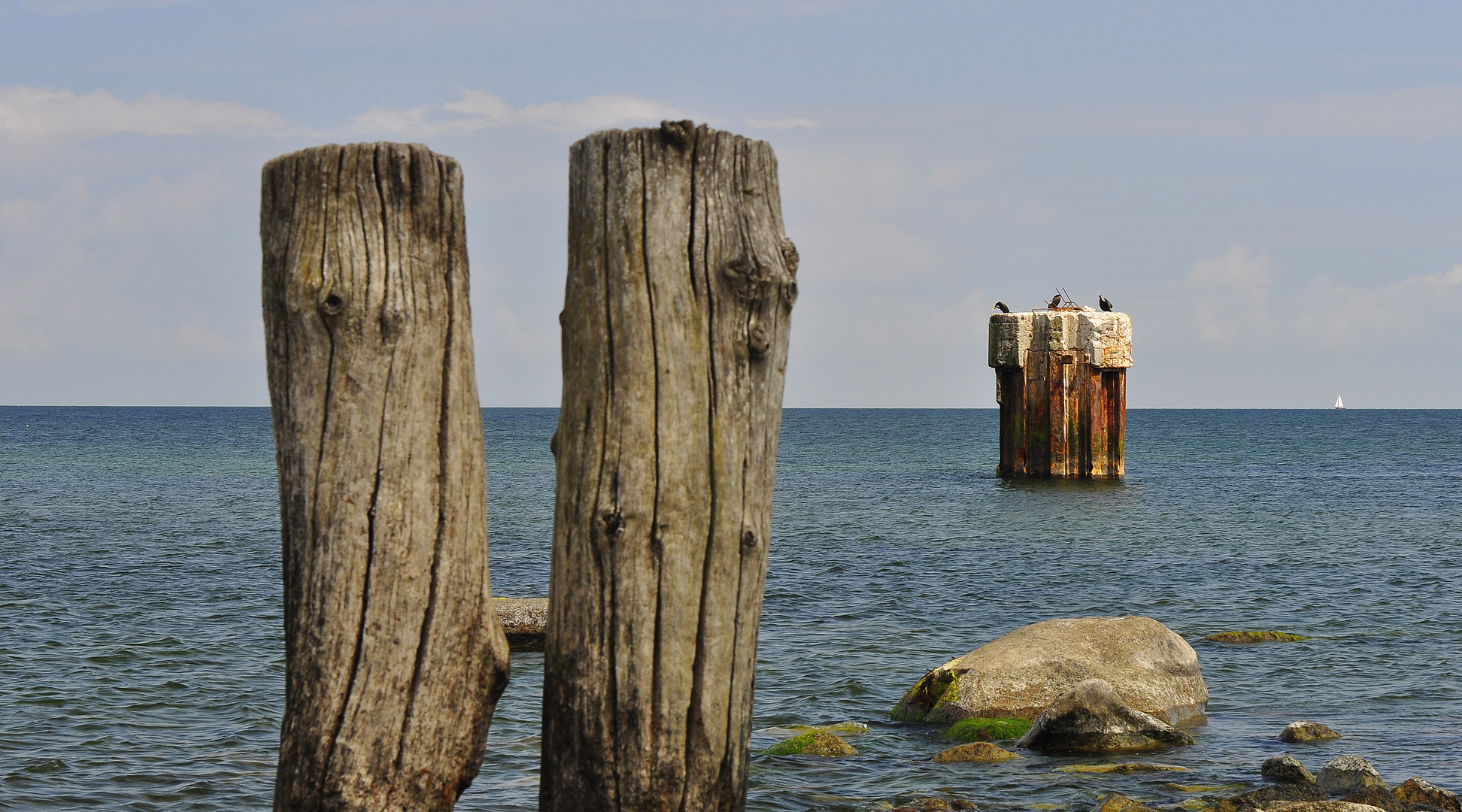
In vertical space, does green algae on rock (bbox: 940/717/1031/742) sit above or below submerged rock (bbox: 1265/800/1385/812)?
below

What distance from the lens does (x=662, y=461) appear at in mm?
3643

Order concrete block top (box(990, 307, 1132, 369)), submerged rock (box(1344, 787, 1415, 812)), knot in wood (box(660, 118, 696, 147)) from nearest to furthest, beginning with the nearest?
knot in wood (box(660, 118, 696, 147)) < submerged rock (box(1344, 787, 1415, 812)) < concrete block top (box(990, 307, 1132, 369))

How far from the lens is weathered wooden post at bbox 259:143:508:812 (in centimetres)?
365

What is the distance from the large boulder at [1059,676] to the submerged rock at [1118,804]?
237cm

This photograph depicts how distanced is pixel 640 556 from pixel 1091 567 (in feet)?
54.5

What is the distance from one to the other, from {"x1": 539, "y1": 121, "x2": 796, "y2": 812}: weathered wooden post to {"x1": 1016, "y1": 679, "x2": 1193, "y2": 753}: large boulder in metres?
5.03

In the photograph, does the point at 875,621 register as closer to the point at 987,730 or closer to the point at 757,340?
the point at 987,730

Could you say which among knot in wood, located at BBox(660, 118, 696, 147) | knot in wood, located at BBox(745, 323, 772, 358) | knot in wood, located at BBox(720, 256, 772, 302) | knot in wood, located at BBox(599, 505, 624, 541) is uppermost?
knot in wood, located at BBox(660, 118, 696, 147)

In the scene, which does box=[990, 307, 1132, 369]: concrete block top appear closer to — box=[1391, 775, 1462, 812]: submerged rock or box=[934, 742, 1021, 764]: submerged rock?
box=[934, 742, 1021, 764]: submerged rock

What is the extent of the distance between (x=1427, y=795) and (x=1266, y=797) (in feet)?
2.71

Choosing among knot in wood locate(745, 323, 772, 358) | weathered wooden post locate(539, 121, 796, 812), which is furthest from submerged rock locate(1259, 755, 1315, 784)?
knot in wood locate(745, 323, 772, 358)

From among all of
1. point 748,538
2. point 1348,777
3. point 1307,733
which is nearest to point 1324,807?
point 1348,777

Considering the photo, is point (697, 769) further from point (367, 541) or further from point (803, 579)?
point (803, 579)

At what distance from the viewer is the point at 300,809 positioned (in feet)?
12.1
